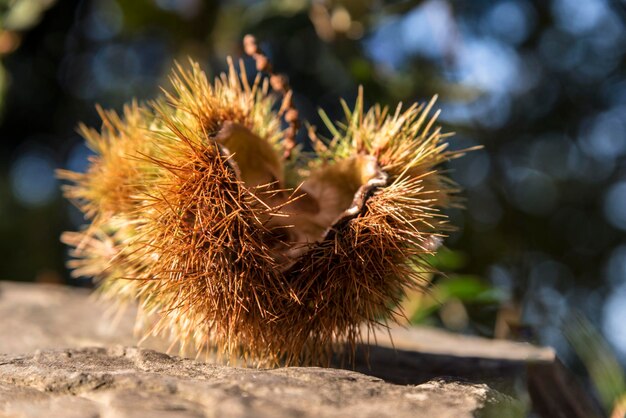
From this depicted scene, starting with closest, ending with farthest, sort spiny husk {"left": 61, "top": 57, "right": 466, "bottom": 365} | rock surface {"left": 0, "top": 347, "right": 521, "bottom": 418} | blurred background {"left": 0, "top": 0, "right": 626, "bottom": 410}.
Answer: rock surface {"left": 0, "top": 347, "right": 521, "bottom": 418}, spiny husk {"left": 61, "top": 57, "right": 466, "bottom": 365}, blurred background {"left": 0, "top": 0, "right": 626, "bottom": 410}

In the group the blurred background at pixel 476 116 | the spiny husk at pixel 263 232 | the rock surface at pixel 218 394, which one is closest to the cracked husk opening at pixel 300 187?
the spiny husk at pixel 263 232

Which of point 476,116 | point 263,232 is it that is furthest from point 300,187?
point 476,116

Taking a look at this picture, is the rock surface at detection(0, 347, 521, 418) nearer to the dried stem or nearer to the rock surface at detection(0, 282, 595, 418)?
the rock surface at detection(0, 282, 595, 418)

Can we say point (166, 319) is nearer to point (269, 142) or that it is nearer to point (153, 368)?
point (153, 368)

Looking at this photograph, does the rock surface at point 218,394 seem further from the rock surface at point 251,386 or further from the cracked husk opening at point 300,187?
the cracked husk opening at point 300,187

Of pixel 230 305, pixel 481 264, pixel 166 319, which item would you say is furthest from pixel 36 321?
pixel 481 264

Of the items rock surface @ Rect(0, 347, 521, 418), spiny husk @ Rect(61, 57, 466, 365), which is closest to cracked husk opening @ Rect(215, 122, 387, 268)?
spiny husk @ Rect(61, 57, 466, 365)

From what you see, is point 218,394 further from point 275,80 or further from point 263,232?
point 275,80
